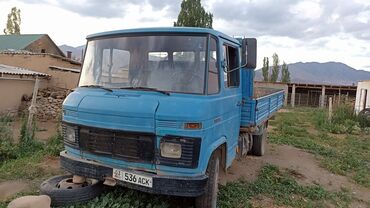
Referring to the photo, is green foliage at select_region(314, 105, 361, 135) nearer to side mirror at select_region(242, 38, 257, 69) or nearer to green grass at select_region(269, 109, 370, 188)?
green grass at select_region(269, 109, 370, 188)

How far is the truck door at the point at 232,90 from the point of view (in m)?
4.68

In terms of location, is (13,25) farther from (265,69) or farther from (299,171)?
(299,171)

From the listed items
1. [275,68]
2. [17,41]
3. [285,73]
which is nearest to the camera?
[17,41]

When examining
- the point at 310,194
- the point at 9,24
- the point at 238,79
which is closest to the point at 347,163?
the point at 310,194

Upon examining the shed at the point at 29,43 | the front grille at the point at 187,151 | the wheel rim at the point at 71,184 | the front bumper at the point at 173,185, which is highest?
the shed at the point at 29,43

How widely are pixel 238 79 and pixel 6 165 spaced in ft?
Result: 15.3

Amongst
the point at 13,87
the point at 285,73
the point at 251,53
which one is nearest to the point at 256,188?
the point at 251,53

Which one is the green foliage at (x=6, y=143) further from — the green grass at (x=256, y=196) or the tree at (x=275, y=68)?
the tree at (x=275, y=68)

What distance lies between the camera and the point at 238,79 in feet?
17.4

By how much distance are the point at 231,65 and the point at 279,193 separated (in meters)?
2.41

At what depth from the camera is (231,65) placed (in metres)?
5.12

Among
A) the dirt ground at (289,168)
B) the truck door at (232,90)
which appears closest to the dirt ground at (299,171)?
the dirt ground at (289,168)

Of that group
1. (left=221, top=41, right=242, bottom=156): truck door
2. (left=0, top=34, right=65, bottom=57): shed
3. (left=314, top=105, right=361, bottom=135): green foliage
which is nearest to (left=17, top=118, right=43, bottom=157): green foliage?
(left=221, top=41, right=242, bottom=156): truck door

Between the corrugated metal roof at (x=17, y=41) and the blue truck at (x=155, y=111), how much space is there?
31.3 meters
